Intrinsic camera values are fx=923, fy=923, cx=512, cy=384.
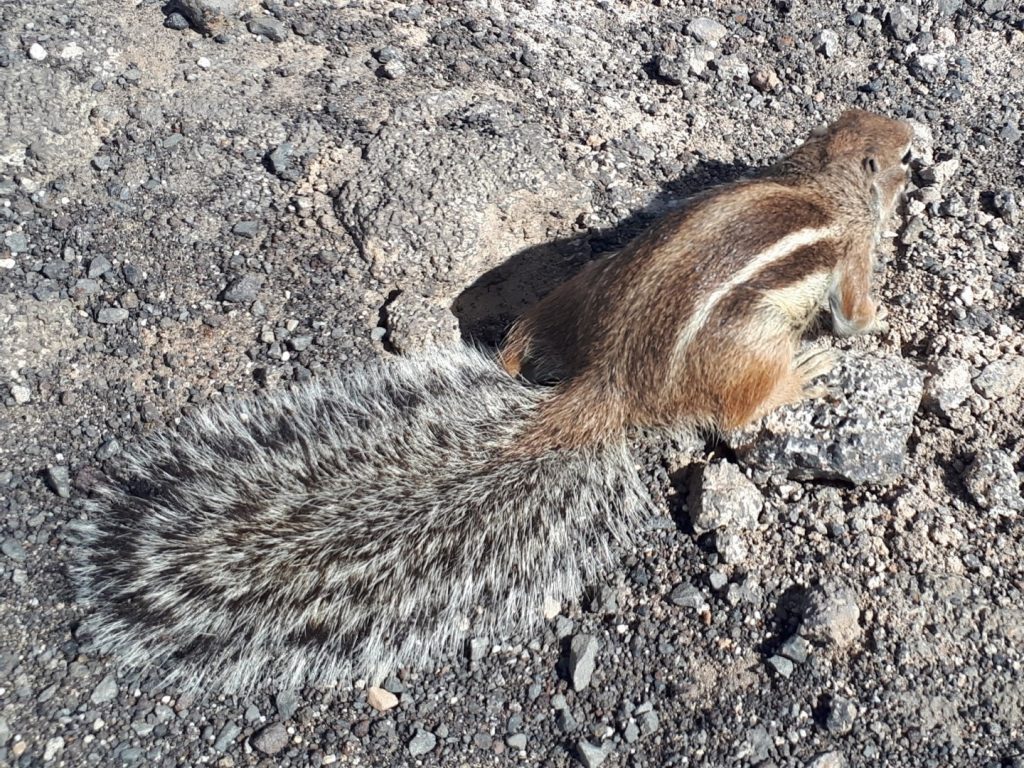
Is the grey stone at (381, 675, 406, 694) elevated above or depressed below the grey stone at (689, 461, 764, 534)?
below

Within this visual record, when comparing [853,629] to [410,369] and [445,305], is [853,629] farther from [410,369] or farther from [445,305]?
[445,305]

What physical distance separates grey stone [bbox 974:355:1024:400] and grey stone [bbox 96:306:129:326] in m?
3.63

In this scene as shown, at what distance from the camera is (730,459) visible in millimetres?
3668

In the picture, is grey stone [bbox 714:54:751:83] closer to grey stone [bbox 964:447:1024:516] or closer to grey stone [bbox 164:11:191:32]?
grey stone [bbox 964:447:1024:516]

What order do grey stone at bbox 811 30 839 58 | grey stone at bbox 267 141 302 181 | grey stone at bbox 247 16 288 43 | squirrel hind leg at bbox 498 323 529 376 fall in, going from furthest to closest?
grey stone at bbox 811 30 839 58 → grey stone at bbox 247 16 288 43 → grey stone at bbox 267 141 302 181 → squirrel hind leg at bbox 498 323 529 376

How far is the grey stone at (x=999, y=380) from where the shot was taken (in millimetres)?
3691

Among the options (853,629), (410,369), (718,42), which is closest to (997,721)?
(853,629)

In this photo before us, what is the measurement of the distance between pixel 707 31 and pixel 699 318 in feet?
8.19

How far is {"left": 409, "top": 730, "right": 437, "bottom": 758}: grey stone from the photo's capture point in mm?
3080

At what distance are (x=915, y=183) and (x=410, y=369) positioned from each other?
270 centimetres

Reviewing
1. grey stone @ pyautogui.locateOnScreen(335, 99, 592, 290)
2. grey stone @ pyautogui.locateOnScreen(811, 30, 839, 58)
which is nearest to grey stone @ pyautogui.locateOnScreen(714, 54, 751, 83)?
grey stone @ pyautogui.locateOnScreen(811, 30, 839, 58)

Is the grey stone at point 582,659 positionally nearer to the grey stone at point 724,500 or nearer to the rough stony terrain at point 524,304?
the rough stony terrain at point 524,304

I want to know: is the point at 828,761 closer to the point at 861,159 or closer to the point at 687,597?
the point at 687,597

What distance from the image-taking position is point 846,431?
11.4ft
